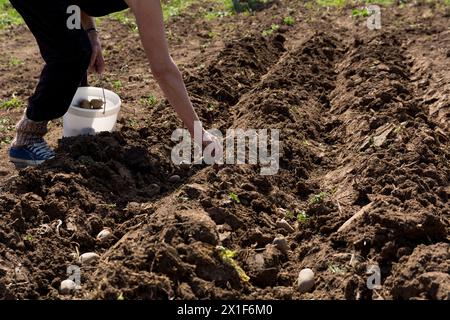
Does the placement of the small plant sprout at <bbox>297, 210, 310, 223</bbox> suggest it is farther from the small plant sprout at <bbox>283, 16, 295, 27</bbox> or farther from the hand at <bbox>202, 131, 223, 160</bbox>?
the small plant sprout at <bbox>283, 16, 295, 27</bbox>

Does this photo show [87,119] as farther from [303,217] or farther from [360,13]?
[360,13]

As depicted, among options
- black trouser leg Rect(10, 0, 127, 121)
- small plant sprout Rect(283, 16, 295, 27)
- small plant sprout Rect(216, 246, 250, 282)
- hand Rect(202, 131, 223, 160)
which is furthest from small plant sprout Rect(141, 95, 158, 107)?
small plant sprout Rect(283, 16, 295, 27)

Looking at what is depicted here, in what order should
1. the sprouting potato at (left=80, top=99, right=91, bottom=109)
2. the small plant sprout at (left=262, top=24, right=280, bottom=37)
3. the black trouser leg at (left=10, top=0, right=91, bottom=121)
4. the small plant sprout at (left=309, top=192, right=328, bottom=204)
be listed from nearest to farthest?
the small plant sprout at (left=309, top=192, right=328, bottom=204), the black trouser leg at (left=10, top=0, right=91, bottom=121), the sprouting potato at (left=80, top=99, right=91, bottom=109), the small plant sprout at (left=262, top=24, right=280, bottom=37)

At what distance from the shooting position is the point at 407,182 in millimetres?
4875

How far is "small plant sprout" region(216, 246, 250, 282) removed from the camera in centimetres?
405

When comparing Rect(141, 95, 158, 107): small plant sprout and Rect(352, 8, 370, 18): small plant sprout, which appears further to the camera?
Rect(352, 8, 370, 18): small plant sprout

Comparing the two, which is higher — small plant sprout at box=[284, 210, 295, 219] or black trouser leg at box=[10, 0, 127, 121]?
black trouser leg at box=[10, 0, 127, 121]

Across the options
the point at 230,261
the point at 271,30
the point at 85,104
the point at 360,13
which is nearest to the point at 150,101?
the point at 85,104

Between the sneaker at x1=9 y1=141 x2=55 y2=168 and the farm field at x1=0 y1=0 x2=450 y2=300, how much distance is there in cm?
10

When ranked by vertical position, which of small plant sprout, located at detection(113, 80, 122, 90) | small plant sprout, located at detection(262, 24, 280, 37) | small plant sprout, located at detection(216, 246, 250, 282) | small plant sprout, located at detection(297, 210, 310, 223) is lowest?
small plant sprout, located at detection(216, 246, 250, 282)
